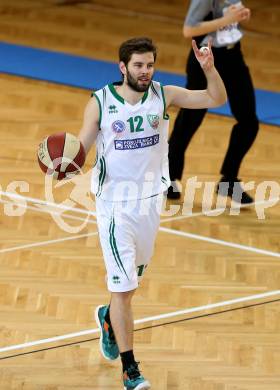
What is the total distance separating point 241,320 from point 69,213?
2502 mm

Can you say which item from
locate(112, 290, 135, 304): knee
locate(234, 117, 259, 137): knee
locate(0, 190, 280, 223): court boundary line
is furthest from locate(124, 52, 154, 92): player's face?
locate(234, 117, 259, 137): knee

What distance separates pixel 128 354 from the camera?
6391mm

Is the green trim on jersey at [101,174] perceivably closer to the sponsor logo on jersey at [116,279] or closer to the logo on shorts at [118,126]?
the logo on shorts at [118,126]

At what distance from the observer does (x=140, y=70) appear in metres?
6.27

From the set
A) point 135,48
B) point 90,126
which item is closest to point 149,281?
point 90,126

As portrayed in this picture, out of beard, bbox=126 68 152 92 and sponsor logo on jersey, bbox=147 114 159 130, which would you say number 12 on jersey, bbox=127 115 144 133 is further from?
beard, bbox=126 68 152 92

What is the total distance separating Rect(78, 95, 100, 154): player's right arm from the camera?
6266 mm

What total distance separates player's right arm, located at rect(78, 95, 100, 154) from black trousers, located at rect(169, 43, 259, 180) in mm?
3104

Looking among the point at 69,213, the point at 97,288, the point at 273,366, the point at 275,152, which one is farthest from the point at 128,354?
the point at 275,152

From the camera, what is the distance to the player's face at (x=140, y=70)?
627 cm

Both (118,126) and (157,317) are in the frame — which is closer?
(118,126)

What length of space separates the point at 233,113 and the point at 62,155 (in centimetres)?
372

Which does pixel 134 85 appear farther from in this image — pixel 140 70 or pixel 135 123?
pixel 135 123

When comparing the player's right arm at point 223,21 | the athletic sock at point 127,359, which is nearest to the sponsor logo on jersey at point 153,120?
the athletic sock at point 127,359
